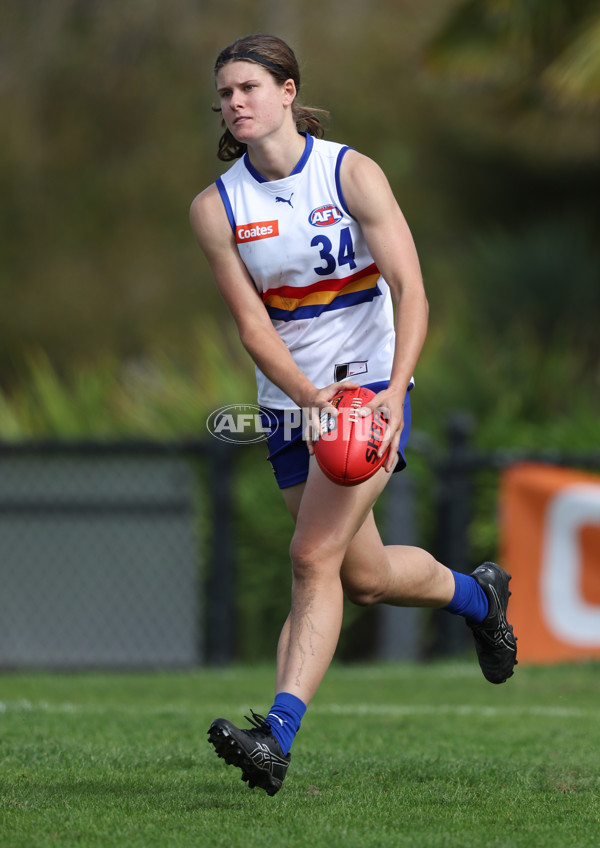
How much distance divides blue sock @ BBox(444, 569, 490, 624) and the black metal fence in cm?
391

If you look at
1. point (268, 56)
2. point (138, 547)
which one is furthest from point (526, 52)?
point (268, 56)

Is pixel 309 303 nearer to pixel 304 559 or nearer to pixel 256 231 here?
pixel 256 231

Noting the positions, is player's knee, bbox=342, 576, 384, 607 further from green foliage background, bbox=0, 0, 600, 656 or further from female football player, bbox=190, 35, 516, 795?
green foliage background, bbox=0, 0, 600, 656

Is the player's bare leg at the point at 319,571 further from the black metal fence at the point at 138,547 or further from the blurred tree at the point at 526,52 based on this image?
the blurred tree at the point at 526,52

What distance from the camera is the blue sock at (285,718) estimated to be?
348 cm

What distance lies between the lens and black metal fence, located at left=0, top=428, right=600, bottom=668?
8297 millimetres

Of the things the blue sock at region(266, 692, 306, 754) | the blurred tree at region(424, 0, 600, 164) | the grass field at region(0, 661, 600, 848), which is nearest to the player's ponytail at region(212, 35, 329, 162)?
the blue sock at region(266, 692, 306, 754)

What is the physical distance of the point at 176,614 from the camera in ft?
27.5

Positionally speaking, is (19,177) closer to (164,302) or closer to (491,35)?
(164,302)

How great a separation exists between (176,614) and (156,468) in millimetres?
991

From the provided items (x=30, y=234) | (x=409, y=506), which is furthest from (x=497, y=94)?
(x=30, y=234)

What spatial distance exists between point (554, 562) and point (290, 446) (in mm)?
4152

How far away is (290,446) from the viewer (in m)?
3.94

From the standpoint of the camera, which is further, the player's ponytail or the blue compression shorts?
the blue compression shorts
